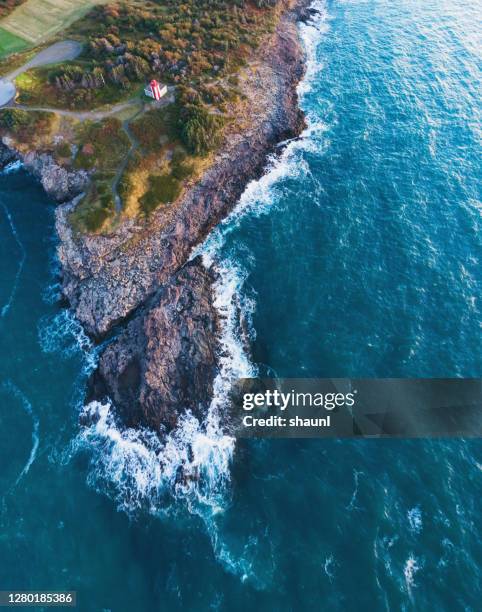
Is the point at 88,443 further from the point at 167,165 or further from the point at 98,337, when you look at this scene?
the point at 167,165

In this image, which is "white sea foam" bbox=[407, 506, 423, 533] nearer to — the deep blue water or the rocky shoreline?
the deep blue water

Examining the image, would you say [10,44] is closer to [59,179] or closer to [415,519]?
[59,179]

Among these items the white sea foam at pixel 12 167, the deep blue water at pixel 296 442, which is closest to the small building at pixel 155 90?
the deep blue water at pixel 296 442

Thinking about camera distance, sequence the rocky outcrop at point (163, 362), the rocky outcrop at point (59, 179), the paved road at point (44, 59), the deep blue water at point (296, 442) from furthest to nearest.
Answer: the paved road at point (44, 59) < the rocky outcrop at point (59, 179) < the rocky outcrop at point (163, 362) < the deep blue water at point (296, 442)

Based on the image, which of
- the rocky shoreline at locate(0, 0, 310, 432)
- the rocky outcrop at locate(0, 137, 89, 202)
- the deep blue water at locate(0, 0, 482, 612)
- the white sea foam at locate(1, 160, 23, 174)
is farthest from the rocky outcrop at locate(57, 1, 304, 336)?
the white sea foam at locate(1, 160, 23, 174)

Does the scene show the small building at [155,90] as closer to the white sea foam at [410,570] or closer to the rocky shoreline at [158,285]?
the rocky shoreline at [158,285]

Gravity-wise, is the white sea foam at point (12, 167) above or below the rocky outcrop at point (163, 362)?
above
